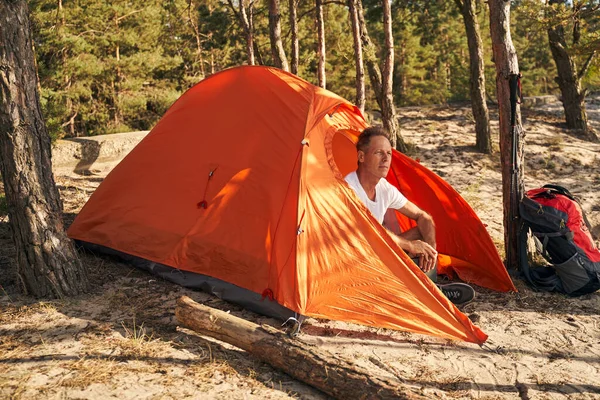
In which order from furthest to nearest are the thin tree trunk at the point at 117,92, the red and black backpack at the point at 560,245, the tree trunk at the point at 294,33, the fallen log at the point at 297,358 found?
the thin tree trunk at the point at 117,92
the tree trunk at the point at 294,33
the red and black backpack at the point at 560,245
the fallen log at the point at 297,358

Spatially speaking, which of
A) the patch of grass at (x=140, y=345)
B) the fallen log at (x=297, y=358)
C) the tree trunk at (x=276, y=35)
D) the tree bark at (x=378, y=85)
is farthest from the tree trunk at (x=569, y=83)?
the patch of grass at (x=140, y=345)

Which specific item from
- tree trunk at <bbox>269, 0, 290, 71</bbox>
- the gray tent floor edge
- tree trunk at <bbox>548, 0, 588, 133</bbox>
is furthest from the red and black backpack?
tree trunk at <bbox>548, 0, 588, 133</bbox>

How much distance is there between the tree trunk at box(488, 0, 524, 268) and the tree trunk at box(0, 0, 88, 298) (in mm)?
4269

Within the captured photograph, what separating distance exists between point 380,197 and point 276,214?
1.06 m

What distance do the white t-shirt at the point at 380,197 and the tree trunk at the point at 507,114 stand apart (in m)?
1.32

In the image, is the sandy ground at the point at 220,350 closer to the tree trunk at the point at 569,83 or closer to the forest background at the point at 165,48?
the forest background at the point at 165,48

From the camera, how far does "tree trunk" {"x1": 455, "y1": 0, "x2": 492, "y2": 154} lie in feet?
35.1

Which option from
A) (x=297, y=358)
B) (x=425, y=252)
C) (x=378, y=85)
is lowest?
(x=297, y=358)

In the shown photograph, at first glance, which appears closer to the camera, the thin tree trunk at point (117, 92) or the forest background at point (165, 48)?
the forest background at point (165, 48)

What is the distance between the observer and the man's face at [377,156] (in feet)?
16.4

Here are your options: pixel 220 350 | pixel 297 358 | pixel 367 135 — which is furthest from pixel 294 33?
pixel 297 358

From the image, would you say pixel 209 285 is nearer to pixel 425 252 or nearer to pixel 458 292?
pixel 425 252

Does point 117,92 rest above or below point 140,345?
above

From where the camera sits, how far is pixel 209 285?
16.3 feet
